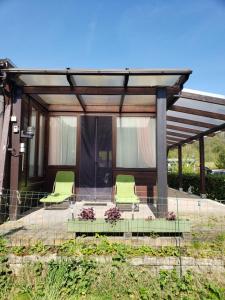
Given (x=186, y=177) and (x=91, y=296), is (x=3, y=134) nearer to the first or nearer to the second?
(x=91, y=296)

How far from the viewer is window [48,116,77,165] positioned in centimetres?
823

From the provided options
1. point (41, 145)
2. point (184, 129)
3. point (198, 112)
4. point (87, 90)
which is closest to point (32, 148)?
point (41, 145)

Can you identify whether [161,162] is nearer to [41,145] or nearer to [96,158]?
[96,158]

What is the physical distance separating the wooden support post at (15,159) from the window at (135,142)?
11.5 ft

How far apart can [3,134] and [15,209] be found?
162 cm

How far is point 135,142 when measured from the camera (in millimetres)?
8242

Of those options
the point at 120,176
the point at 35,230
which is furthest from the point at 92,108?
the point at 35,230

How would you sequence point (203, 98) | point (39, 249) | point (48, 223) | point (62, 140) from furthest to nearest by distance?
point (62, 140) < point (203, 98) < point (48, 223) < point (39, 249)

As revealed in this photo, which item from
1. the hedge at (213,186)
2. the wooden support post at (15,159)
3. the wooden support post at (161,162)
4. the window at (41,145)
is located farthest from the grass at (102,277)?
the hedge at (213,186)

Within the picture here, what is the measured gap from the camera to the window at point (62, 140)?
8.23 metres

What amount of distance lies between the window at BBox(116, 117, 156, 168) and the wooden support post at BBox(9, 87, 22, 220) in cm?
349

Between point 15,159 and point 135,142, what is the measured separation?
3998mm

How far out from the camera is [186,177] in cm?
1424

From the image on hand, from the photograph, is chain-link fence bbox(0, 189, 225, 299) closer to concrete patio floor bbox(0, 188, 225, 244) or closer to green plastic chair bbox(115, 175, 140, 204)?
concrete patio floor bbox(0, 188, 225, 244)
